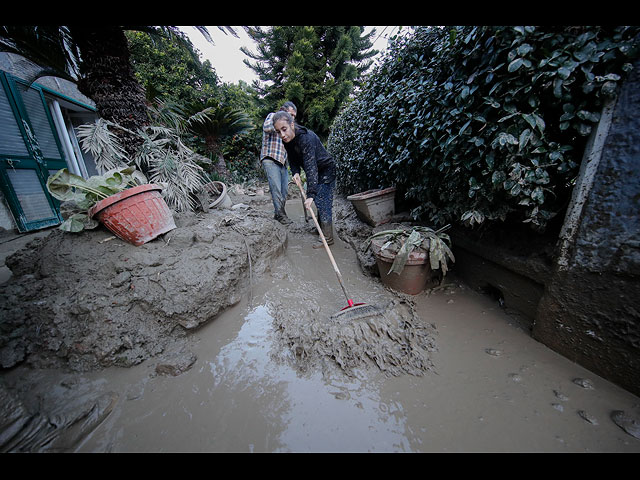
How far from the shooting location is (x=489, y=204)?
1.85m

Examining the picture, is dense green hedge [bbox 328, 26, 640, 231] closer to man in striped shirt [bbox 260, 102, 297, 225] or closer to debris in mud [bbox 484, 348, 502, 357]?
debris in mud [bbox 484, 348, 502, 357]

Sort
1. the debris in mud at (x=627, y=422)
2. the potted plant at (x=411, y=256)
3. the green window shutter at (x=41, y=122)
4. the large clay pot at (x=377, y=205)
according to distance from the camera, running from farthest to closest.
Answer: the green window shutter at (x=41, y=122) < the large clay pot at (x=377, y=205) < the potted plant at (x=411, y=256) < the debris in mud at (x=627, y=422)

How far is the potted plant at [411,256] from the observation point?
6.89 feet

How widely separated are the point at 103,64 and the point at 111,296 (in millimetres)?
3031

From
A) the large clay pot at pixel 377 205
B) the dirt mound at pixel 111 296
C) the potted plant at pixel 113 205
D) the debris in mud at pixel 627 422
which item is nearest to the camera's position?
the debris in mud at pixel 627 422

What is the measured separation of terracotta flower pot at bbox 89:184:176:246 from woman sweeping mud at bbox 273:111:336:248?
5.51 feet

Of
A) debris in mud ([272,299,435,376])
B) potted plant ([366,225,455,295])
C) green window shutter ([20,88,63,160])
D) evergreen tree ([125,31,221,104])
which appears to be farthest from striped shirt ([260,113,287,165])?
evergreen tree ([125,31,221,104])

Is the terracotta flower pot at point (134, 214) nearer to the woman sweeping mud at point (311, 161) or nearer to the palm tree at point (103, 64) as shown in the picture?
the palm tree at point (103, 64)

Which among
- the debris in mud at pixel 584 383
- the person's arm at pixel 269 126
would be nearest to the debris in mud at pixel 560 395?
the debris in mud at pixel 584 383

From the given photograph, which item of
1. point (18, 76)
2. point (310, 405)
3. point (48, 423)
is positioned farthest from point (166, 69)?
point (310, 405)

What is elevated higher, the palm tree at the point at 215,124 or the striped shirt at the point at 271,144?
the palm tree at the point at 215,124

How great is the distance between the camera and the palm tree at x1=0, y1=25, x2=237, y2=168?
8.90 ft
